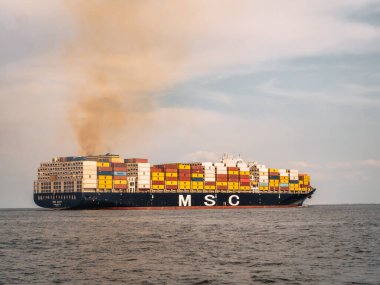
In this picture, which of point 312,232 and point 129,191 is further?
point 129,191

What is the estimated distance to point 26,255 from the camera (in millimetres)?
47844

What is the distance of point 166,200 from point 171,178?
18.0ft

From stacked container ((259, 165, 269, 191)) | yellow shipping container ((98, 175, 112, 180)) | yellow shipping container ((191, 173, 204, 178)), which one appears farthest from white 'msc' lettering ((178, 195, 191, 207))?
stacked container ((259, 165, 269, 191))

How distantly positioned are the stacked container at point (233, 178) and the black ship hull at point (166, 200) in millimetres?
1575

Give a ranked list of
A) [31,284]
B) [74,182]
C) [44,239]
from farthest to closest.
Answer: [74,182] → [44,239] → [31,284]

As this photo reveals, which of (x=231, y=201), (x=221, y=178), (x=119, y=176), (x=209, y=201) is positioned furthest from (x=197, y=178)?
(x=119, y=176)

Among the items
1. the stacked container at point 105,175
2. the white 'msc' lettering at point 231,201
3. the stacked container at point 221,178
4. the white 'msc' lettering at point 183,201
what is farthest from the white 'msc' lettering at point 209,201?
the stacked container at point 105,175

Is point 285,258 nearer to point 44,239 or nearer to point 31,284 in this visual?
point 31,284

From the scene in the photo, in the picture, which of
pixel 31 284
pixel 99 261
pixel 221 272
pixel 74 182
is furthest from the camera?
pixel 74 182

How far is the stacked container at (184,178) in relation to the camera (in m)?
147

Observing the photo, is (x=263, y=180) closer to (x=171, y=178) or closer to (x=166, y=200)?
(x=171, y=178)

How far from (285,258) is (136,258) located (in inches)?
420

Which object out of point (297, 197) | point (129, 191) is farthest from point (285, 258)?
point (297, 197)

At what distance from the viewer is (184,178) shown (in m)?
148
